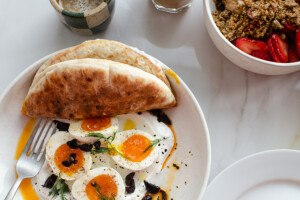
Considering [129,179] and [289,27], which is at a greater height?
[289,27]

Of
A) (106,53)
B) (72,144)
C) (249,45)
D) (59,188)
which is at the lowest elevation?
(59,188)

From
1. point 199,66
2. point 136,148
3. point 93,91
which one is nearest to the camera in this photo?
point 93,91

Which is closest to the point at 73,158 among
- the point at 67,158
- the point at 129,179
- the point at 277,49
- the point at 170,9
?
the point at 67,158

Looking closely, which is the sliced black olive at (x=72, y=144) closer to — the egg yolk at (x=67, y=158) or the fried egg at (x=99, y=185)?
the egg yolk at (x=67, y=158)

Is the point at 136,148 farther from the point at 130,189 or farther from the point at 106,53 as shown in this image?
the point at 106,53

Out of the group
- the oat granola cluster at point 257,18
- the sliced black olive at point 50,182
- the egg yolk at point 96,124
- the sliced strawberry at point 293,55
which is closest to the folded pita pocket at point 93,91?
the egg yolk at point 96,124
